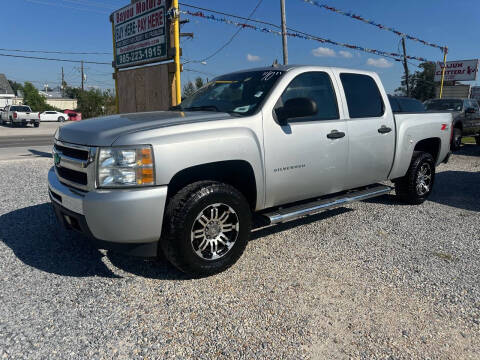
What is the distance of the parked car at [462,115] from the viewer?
13.6 metres

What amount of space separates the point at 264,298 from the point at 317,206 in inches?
53.0

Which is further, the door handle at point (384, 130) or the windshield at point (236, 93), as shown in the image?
the door handle at point (384, 130)

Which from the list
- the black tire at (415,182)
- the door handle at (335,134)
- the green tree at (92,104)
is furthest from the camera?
the green tree at (92,104)

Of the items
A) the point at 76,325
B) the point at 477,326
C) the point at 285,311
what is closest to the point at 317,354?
the point at 285,311

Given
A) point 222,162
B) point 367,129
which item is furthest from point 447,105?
point 222,162

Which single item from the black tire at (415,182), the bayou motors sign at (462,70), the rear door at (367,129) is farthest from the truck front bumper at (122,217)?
the bayou motors sign at (462,70)

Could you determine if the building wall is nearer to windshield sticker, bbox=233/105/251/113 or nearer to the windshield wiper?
the windshield wiper

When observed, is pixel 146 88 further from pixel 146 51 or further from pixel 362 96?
pixel 362 96

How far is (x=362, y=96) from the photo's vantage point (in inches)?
184

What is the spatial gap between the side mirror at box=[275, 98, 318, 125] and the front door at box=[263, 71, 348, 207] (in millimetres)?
122

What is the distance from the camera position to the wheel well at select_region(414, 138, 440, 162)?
19.1ft

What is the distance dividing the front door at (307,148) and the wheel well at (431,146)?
229cm

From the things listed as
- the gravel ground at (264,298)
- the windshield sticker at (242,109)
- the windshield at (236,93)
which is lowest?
the gravel ground at (264,298)

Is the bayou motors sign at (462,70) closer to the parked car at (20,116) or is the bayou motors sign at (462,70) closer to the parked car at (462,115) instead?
the parked car at (462,115)
